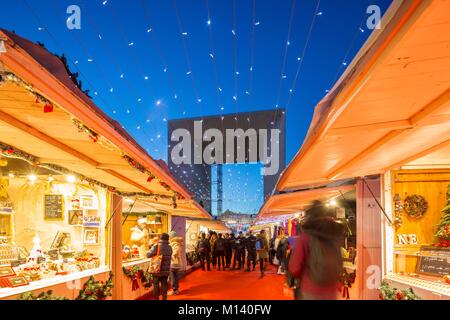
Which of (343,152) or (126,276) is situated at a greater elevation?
(343,152)

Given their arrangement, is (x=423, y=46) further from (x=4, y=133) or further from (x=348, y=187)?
(x=348, y=187)

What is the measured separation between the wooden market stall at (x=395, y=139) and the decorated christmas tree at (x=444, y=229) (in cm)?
12

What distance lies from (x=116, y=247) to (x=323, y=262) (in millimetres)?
5893

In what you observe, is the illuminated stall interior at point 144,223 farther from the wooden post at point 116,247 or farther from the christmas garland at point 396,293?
the christmas garland at point 396,293

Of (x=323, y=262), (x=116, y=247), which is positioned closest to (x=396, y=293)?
(x=323, y=262)

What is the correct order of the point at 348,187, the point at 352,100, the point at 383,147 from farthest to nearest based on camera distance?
1. the point at 348,187
2. the point at 383,147
3. the point at 352,100

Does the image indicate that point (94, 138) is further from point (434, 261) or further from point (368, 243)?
point (368, 243)

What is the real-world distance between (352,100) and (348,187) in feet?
20.6

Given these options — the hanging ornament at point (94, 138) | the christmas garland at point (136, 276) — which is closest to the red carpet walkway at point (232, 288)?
the christmas garland at point (136, 276)

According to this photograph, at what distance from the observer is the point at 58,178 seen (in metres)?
7.58

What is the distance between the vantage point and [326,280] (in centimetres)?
358

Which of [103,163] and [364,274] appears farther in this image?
[364,274]
